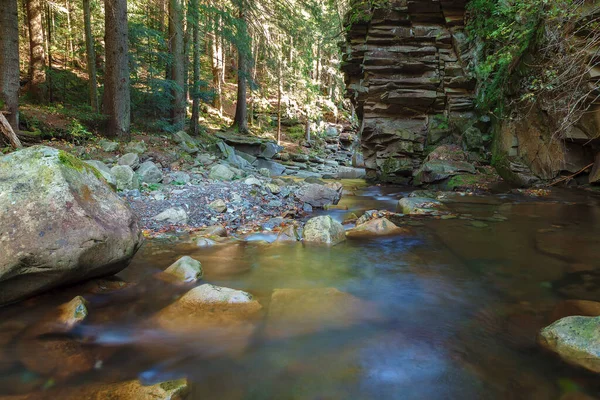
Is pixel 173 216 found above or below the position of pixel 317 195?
below

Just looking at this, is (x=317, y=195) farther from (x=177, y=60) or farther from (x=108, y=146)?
(x=177, y=60)

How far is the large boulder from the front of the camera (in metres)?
2.97

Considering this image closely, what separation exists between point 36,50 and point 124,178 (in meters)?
10.7

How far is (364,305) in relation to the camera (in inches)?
151

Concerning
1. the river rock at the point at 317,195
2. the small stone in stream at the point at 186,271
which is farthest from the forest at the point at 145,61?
the small stone in stream at the point at 186,271

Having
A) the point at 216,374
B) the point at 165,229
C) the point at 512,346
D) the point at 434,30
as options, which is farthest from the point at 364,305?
the point at 434,30

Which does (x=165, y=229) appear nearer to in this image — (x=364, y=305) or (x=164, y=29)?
(x=364, y=305)

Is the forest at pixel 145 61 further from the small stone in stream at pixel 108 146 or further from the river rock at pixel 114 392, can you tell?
the river rock at pixel 114 392

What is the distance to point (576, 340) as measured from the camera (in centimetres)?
276

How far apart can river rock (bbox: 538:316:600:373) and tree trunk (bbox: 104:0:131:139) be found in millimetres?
10684

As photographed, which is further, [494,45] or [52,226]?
[494,45]

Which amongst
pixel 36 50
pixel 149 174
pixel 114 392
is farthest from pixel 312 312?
pixel 36 50

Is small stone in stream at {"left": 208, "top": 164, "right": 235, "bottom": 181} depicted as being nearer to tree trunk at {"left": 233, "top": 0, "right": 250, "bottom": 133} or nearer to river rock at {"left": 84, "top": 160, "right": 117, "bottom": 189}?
river rock at {"left": 84, "top": 160, "right": 117, "bottom": 189}

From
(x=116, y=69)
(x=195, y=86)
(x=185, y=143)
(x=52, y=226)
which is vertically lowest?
(x=52, y=226)
